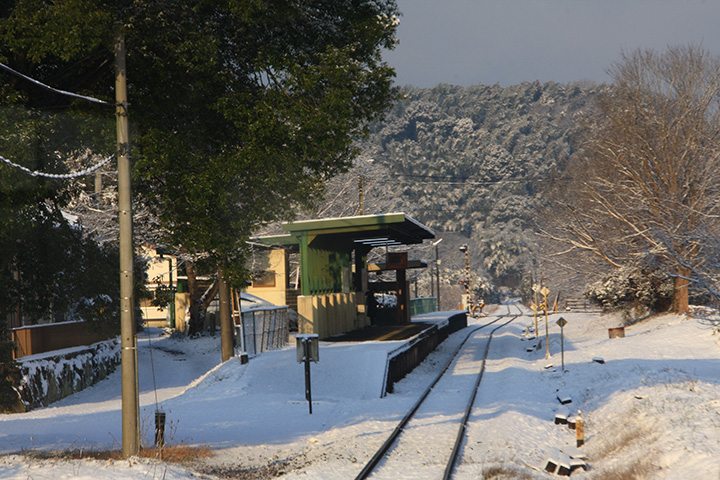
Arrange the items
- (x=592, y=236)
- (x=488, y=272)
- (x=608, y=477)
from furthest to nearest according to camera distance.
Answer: (x=488, y=272), (x=592, y=236), (x=608, y=477)

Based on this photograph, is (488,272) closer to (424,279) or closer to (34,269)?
(424,279)

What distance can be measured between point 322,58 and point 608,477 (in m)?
8.29

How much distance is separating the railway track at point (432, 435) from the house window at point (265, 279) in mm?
14067

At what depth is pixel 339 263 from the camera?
31.1m

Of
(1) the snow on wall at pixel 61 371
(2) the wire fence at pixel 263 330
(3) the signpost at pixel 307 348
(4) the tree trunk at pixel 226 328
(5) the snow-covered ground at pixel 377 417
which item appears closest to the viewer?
(5) the snow-covered ground at pixel 377 417

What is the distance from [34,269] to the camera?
12.9 m

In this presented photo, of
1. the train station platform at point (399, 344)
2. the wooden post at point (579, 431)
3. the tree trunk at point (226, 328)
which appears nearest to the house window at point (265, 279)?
the train station platform at point (399, 344)

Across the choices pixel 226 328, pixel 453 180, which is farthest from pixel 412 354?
pixel 453 180

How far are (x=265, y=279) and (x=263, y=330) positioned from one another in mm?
11977

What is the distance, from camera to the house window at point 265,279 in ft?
114

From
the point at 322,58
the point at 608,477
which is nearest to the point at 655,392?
the point at 608,477

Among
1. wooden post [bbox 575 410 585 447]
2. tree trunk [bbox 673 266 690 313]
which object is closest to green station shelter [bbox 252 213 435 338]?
tree trunk [bbox 673 266 690 313]

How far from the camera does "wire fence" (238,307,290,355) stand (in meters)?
21.8

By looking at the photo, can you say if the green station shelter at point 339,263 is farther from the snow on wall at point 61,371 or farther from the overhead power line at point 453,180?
the overhead power line at point 453,180
